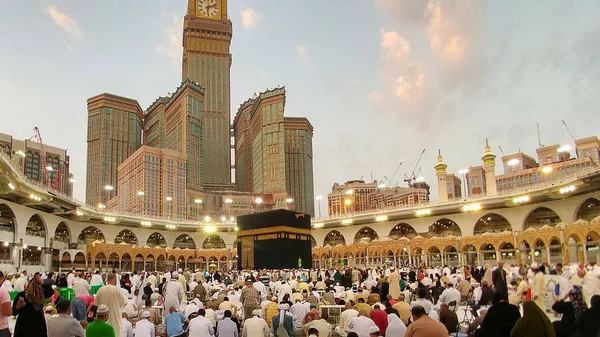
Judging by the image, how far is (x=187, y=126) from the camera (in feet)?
437

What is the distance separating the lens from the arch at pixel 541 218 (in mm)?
40625

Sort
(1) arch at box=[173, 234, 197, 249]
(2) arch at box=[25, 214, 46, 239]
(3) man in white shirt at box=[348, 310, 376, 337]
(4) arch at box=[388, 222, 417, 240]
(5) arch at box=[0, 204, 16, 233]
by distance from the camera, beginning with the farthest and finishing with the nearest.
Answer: (1) arch at box=[173, 234, 197, 249], (4) arch at box=[388, 222, 417, 240], (2) arch at box=[25, 214, 46, 239], (5) arch at box=[0, 204, 16, 233], (3) man in white shirt at box=[348, 310, 376, 337]

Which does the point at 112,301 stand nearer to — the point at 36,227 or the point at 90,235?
the point at 36,227

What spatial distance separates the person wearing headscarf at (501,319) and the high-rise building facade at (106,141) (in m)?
163

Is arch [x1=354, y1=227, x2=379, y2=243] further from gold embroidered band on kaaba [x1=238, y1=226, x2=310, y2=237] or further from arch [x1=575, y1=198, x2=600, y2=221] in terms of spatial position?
arch [x1=575, y1=198, x2=600, y2=221]

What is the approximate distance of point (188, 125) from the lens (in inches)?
5261

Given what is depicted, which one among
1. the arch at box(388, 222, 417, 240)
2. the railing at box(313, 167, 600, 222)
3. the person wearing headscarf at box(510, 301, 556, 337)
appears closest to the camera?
the person wearing headscarf at box(510, 301, 556, 337)

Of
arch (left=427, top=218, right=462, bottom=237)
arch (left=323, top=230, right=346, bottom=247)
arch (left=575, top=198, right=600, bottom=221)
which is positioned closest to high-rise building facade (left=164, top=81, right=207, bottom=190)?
arch (left=323, top=230, right=346, bottom=247)

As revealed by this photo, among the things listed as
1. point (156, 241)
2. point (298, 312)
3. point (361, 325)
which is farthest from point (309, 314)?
point (156, 241)

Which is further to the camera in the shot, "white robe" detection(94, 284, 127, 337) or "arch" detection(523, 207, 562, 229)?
"arch" detection(523, 207, 562, 229)

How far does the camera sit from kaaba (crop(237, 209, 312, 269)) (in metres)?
34.4

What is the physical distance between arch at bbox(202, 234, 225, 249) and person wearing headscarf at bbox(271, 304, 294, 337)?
4932cm

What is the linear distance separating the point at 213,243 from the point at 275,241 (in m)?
26.7

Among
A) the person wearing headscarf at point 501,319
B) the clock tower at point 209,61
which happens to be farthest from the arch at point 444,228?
the clock tower at point 209,61
